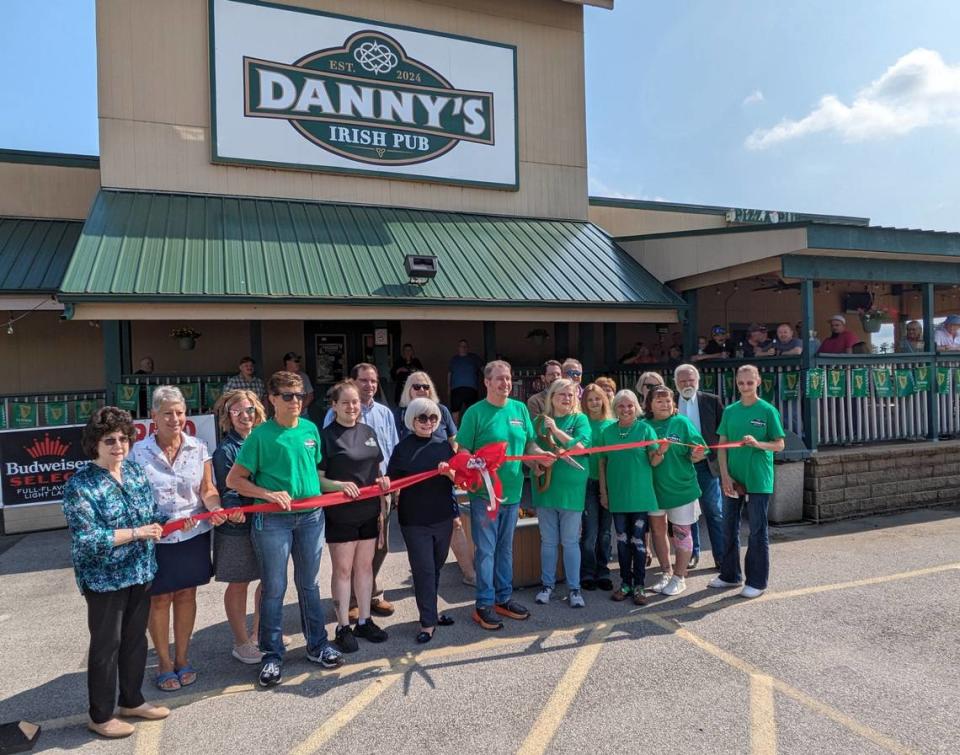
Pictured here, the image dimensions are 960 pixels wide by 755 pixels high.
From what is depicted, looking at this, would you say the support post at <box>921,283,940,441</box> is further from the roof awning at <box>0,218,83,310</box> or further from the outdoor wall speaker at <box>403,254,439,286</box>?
the roof awning at <box>0,218,83,310</box>

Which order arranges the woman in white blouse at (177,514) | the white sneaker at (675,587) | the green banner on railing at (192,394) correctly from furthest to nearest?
the green banner on railing at (192,394), the white sneaker at (675,587), the woman in white blouse at (177,514)

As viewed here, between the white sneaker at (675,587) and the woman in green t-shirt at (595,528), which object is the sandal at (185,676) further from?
the white sneaker at (675,587)

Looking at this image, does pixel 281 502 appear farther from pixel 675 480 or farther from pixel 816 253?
pixel 816 253

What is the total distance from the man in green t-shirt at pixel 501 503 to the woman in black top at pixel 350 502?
0.74 m

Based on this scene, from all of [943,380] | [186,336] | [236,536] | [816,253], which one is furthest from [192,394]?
[943,380]

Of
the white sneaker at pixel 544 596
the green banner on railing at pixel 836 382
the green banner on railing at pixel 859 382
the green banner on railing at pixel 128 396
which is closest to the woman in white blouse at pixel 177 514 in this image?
the white sneaker at pixel 544 596

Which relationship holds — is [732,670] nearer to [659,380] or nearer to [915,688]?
[915,688]

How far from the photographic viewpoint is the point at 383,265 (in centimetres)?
881

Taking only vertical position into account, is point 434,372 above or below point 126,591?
above

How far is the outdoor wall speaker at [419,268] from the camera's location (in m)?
8.39

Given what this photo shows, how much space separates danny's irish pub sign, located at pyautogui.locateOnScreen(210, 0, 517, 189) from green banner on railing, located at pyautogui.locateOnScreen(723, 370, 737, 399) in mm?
5028

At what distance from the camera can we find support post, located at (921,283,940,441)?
29.5 feet

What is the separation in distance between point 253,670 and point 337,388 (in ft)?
6.21

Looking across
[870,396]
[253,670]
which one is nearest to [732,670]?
[253,670]
